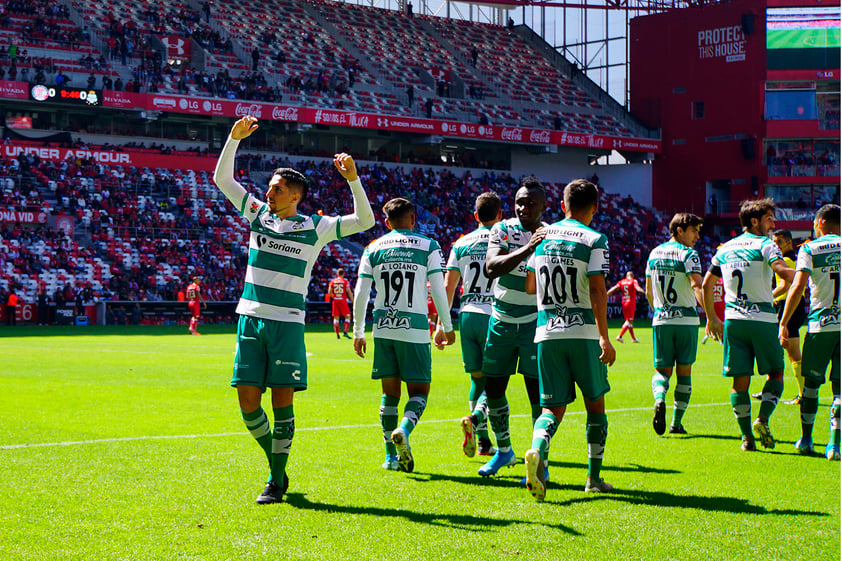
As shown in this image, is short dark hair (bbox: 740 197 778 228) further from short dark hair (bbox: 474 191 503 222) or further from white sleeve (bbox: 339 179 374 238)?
white sleeve (bbox: 339 179 374 238)

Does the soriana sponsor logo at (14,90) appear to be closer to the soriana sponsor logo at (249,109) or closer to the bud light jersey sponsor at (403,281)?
the soriana sponsor logo at (249,109)

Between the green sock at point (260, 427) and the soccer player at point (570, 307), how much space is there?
6.22 ft

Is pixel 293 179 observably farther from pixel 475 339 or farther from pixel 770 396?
pixel 770 396

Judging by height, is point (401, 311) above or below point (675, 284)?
below

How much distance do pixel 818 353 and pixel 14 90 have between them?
40585 mm

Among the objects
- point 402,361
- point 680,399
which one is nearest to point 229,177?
point 402,361

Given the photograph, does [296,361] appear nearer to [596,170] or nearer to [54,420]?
[54,420]

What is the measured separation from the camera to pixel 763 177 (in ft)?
195

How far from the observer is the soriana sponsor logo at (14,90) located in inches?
1666

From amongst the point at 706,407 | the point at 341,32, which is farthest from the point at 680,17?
the point at 706,407

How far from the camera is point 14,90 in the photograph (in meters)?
42.5

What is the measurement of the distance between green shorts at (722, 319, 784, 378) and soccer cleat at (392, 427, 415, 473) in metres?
3.30

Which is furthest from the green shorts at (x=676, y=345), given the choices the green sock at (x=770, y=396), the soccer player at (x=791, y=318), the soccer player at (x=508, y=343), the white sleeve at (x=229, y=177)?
the white sleeve at (x=229, y=177)

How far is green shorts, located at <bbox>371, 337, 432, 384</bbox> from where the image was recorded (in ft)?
27.1
